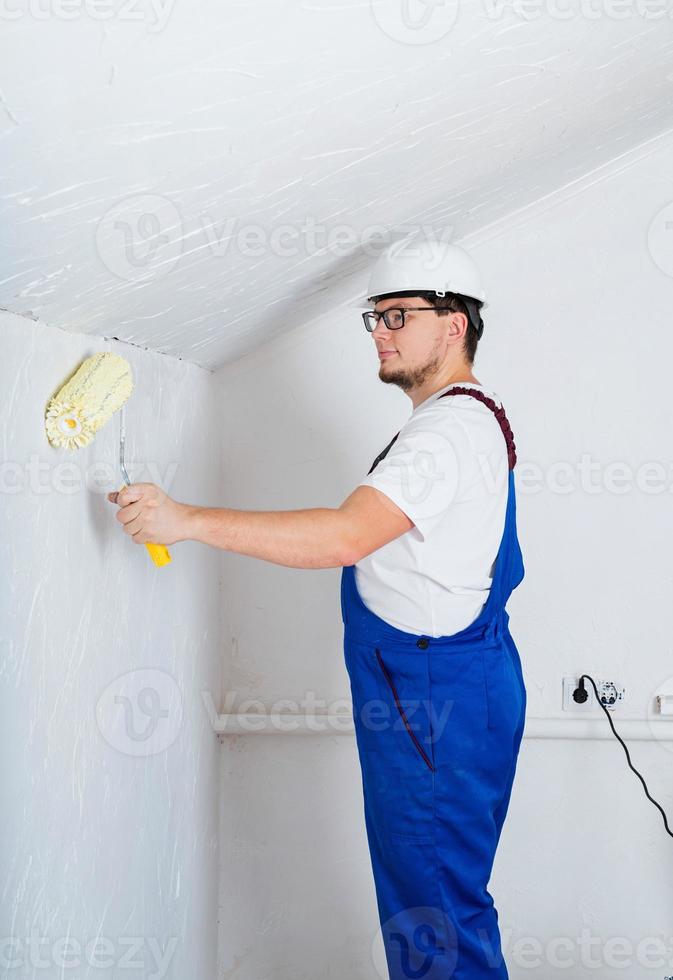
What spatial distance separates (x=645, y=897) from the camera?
2.05 metres

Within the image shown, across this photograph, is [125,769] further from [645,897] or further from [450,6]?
[645,897]

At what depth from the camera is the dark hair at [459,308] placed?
1.57 m

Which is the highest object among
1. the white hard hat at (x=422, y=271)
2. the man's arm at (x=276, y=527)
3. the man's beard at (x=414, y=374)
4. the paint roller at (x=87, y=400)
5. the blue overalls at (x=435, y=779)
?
the white hard hat at (x=422, y=271)

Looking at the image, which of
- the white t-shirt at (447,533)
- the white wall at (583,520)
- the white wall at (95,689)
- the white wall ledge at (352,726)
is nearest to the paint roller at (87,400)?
the white wall at (95,689)

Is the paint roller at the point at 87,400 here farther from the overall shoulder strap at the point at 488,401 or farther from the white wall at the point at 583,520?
the white wall at the point at 583,520

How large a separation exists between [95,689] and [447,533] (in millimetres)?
551

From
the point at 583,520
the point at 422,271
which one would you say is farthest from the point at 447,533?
the point at 583,520

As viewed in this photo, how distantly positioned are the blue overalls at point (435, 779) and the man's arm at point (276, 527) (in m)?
0.22

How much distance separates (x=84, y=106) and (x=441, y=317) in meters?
0.91

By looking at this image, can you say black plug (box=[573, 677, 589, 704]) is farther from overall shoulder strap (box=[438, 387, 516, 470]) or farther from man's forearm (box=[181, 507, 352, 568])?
man's forearm (box=[181, 507, 352, 568])

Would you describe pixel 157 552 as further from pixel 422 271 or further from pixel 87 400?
pixel 422 271

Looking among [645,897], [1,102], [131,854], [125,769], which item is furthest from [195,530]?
[645,897]

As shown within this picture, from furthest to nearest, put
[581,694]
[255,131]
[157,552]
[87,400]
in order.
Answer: [581,694], [157,552], [87,400], [255,131]

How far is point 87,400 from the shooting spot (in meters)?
1.15
